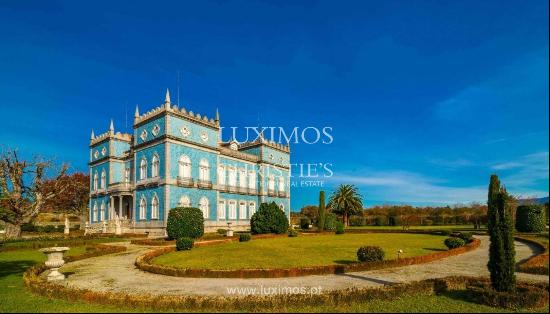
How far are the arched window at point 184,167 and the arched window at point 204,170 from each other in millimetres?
1668

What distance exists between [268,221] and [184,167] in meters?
10.1

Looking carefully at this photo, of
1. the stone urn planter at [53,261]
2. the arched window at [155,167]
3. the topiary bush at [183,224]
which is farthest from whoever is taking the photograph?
the arched window at [155,167]

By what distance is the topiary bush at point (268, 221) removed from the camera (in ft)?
108

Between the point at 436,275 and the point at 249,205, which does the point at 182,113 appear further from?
the point at 436,275

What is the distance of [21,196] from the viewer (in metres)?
32.1

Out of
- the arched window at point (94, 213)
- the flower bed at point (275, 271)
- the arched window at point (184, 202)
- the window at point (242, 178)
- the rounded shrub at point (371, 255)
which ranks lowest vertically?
the flower bed at point (275, 271)

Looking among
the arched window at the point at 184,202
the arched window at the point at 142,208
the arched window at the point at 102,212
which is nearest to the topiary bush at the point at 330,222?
the arched window at the point at 184,202

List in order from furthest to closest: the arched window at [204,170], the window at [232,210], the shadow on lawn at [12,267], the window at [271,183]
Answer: the window at [271,183]
the window at [232,210]
the arched window at [204,170]
the shadow on lawn at [12,267]

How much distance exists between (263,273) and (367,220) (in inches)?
2131

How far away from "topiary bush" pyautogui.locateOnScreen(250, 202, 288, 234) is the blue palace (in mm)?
7512

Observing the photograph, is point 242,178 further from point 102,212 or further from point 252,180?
point 102,212

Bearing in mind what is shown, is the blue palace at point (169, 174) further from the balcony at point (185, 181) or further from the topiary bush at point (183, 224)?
the topiary bush at point (183, 224)

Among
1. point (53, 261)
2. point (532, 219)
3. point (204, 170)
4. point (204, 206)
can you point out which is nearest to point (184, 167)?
point (204, 170)

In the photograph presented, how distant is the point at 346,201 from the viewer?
6109 cm
